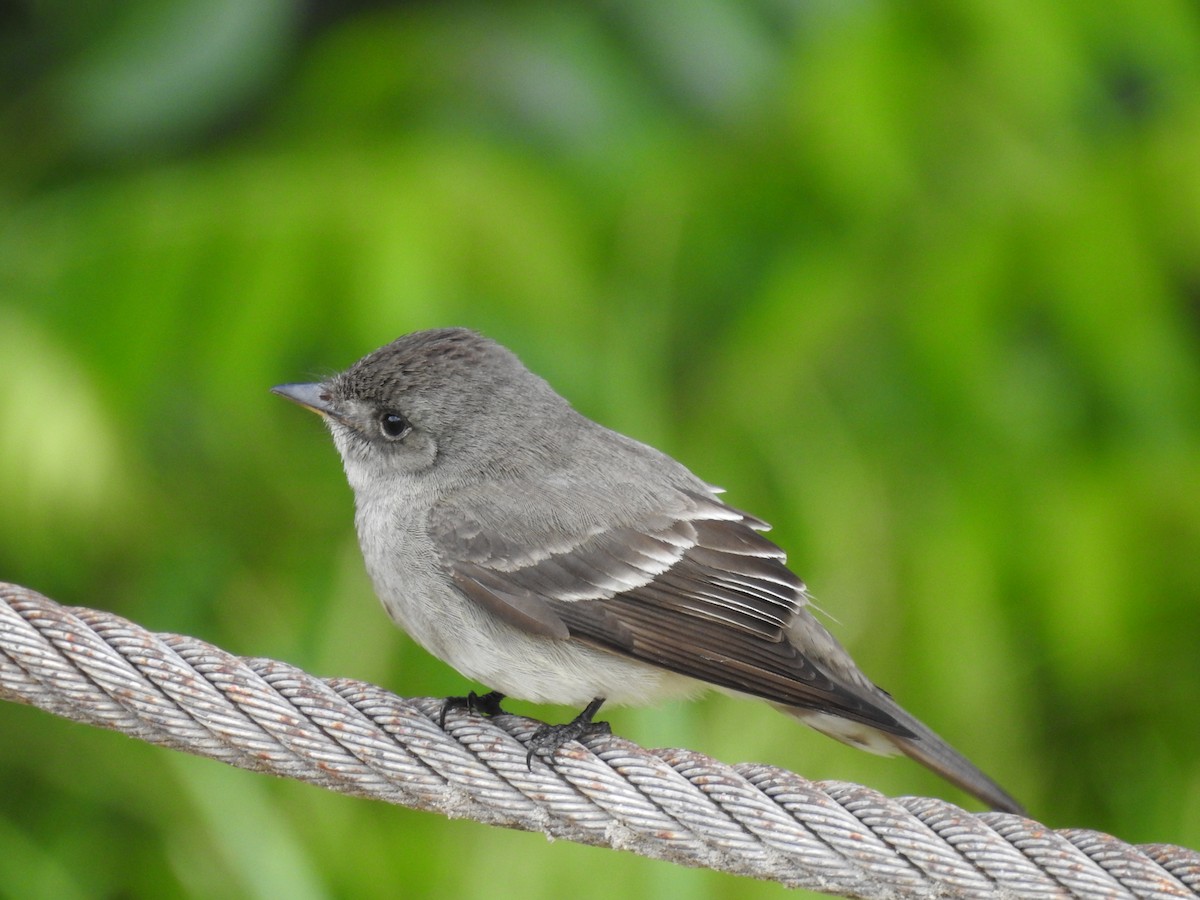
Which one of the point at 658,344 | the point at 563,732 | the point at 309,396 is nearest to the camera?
the point at 563,732

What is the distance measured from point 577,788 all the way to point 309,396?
57.1 inches

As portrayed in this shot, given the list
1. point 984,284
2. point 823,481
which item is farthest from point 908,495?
point 984,284

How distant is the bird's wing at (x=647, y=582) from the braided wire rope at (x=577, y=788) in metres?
0.55

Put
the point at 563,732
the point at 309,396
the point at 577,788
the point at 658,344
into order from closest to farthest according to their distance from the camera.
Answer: the point at 577,788 → the point at 563,732 → the point at 309,396 → the point at 658,344

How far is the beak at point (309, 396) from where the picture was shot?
11.9 ft

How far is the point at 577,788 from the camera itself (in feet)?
8.74

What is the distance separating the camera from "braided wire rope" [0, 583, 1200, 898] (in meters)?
2.45

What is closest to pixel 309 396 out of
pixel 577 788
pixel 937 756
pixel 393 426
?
Result: pixel 393 426

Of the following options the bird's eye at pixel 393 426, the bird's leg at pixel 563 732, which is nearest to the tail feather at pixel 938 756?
the bird's leg at pixel 563 732

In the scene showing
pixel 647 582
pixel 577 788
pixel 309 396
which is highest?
pixel 309 396

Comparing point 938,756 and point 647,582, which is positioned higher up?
point 647,582

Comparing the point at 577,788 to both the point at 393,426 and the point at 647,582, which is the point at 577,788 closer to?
the point at 647,582

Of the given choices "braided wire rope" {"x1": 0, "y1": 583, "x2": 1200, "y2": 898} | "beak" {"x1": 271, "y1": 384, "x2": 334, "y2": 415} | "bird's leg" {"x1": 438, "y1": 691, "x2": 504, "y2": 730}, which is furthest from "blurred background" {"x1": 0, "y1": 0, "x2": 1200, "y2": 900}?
"braided wire rope" {"x1": 0, "y1": 583, "x2": 1200, "y2": 898}

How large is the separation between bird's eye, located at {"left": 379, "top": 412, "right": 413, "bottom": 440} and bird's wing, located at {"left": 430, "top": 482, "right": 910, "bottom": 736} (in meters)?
0.27
